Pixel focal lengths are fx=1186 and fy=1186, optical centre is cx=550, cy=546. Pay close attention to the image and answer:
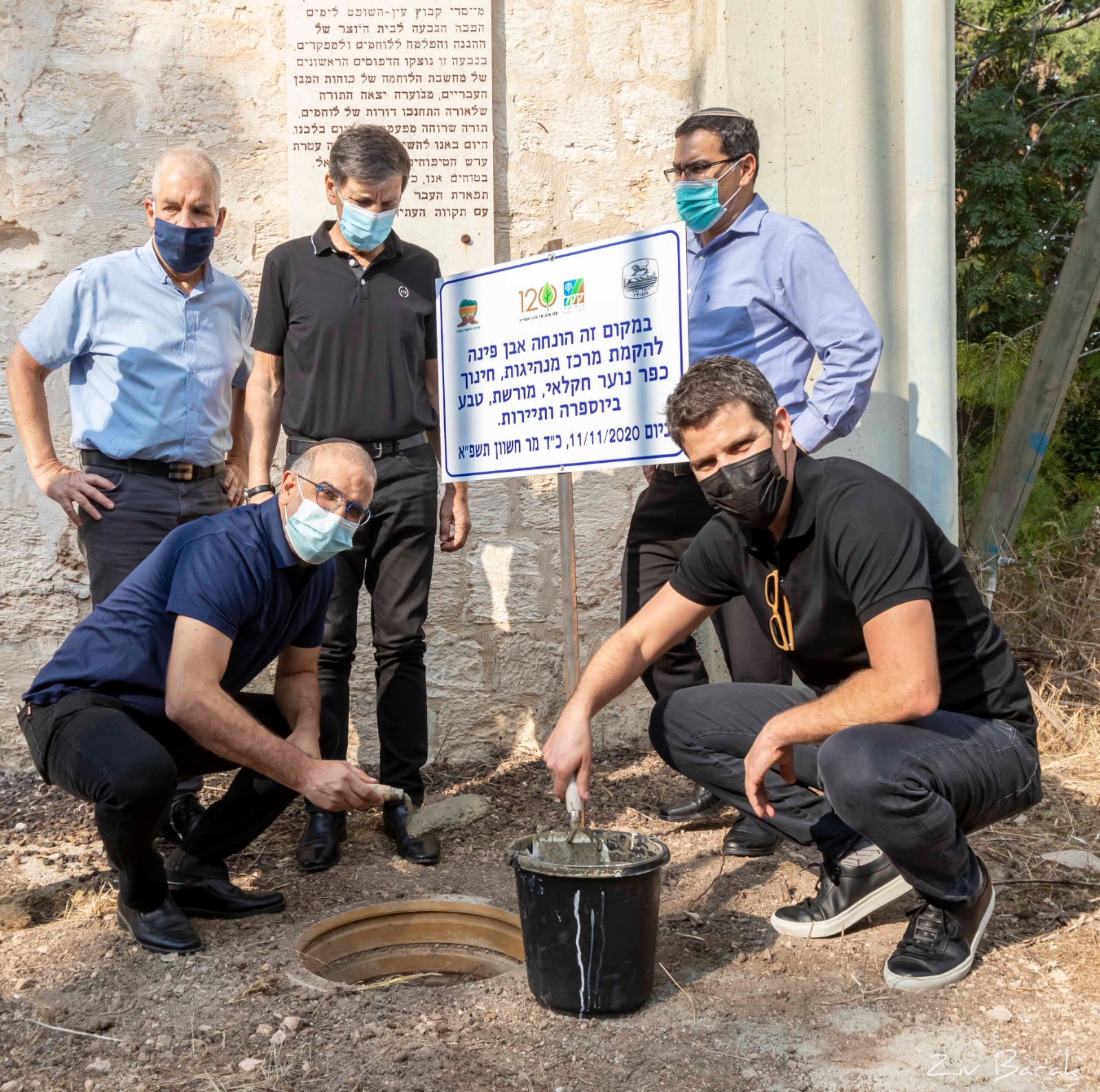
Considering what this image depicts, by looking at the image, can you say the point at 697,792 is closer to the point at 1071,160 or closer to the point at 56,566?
the point at 56,566

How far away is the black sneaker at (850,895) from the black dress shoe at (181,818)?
1855mm

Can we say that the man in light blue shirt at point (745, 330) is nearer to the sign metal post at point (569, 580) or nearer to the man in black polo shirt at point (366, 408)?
the sign metal post at point (569, 580)

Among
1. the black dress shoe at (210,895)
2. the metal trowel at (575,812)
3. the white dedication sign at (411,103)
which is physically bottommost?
the black dress shoe at (210,895)

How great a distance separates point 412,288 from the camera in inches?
147

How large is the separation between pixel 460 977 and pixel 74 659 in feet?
4.44

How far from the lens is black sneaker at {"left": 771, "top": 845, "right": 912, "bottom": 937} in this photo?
2.94m

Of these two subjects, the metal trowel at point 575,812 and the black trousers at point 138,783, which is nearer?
the metal trowel at point 575,812

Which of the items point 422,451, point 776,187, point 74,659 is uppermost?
point 776,187

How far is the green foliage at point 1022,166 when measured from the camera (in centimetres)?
823

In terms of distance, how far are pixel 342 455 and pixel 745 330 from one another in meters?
1.29

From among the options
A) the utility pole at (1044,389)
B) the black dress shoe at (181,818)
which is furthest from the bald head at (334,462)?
the utility pole at (1044,389)

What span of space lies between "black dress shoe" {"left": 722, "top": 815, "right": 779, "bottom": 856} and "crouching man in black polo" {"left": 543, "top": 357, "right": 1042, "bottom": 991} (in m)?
0.47

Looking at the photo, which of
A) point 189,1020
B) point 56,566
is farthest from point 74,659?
point 56,566

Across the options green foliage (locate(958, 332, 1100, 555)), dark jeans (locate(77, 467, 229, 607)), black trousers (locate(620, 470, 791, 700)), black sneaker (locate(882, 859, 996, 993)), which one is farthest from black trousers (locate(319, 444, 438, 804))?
green foliage (locate(958, 332, 1100, 555))
